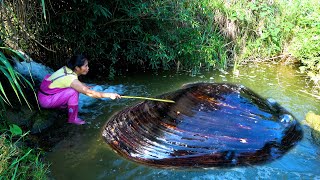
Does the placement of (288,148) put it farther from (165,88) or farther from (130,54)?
(130,54)

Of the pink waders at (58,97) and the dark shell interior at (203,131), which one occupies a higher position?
the pink waders at (58,97)

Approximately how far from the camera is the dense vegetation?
15.9 feet

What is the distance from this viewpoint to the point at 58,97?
4.27 meters

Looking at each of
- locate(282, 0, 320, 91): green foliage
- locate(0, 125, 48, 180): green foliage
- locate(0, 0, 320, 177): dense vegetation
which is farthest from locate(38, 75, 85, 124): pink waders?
locate(282, 0, 320, 91): green foliage

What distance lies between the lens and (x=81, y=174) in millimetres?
3303

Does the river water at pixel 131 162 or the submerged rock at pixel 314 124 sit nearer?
the river water at pixel 131 162

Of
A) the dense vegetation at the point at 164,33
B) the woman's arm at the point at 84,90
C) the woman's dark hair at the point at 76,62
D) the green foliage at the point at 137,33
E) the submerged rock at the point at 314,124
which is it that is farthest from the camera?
the green foliage at the point at 137,33

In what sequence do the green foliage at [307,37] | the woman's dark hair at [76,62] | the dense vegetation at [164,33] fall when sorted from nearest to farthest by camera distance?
1. the woman's dark hair at [76,62]
2. the dense vegetation at [164,33]
3. the green foliage at [307,37]

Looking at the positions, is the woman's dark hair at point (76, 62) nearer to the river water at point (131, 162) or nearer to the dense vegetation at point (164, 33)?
the dense vegetation at point (164, 33)

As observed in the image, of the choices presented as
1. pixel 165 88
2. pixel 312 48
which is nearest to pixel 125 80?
pixel 165 88

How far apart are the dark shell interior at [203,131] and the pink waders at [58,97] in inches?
→ 20.8

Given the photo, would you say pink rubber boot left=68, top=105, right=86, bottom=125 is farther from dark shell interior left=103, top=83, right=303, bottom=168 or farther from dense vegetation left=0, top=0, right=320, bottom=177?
dense vegetation left=0, top=0, right=320, bottom=177

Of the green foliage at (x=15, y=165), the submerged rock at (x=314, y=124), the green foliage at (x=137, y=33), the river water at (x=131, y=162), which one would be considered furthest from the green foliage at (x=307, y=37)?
the green foliage at (x=15, y=165)

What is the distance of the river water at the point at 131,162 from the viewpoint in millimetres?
3354
